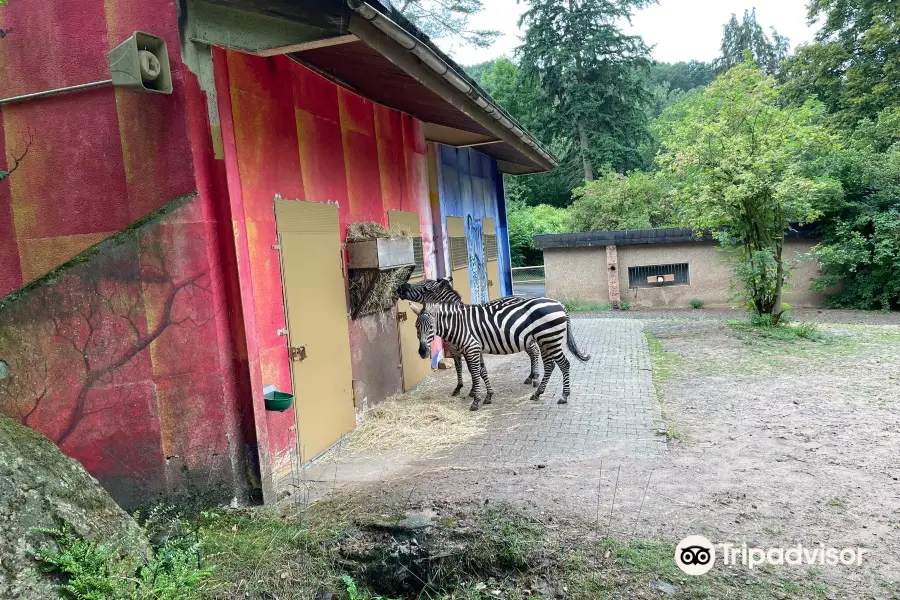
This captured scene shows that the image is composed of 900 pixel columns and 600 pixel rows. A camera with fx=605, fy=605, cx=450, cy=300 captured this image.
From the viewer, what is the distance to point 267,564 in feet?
11.2

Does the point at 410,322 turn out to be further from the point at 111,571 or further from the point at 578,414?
the point at 111,571

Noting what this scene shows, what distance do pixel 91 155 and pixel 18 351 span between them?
138 cm

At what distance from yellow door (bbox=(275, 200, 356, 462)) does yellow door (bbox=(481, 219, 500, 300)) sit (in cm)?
710

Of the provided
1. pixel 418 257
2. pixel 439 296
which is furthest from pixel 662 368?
pixel 418 257

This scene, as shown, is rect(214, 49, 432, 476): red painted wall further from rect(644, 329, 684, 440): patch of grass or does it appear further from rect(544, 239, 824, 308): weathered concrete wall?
rect(544, 239, 824, 308): weathered concrete wall

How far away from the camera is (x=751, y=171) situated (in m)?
10.7

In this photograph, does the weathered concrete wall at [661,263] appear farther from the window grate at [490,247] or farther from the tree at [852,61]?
the tree at [852,61]

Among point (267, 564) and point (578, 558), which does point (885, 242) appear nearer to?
point (578, 558)

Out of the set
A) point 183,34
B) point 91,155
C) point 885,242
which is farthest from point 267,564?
point 885,242

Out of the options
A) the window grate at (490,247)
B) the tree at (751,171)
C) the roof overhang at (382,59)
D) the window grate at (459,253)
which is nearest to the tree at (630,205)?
the window grate at (490,247)

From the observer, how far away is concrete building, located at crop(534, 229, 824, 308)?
1642 centimetres

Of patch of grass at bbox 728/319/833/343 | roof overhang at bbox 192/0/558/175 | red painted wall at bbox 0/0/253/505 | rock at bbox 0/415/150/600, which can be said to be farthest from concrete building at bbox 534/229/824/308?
rock at bbox 0/415/150/600

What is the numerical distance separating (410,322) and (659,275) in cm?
1126

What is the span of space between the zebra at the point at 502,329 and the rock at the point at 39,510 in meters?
4.23
